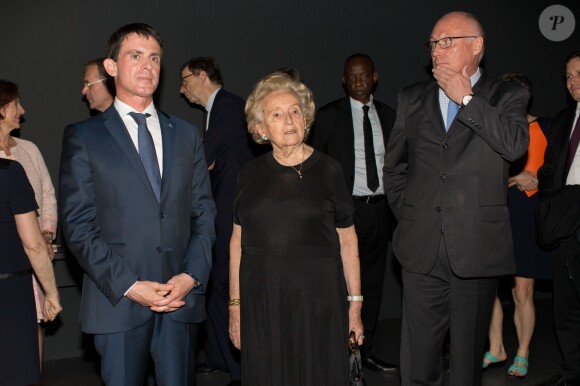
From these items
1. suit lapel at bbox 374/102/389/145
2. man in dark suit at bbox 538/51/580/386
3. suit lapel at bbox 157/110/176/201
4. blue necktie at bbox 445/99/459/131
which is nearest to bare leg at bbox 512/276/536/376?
man in dark suit at bbox 538/51/580/386

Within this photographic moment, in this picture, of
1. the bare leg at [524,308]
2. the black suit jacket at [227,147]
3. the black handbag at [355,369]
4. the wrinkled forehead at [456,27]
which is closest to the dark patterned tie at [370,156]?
the black suit jacket at [227,147]

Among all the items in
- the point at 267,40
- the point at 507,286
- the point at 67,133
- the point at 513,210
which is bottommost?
the point at 507,286

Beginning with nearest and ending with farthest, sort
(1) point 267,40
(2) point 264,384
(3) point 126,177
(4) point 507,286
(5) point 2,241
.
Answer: (3) point 126,177, (2) point 264,384, (5) point 2,241, (1) point 267,40, (4) point 507,286

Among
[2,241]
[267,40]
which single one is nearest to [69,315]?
[2,241]

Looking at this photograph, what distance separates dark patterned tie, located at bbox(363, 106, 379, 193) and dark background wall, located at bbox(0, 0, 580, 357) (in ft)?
3.69

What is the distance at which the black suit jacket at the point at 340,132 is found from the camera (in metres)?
5.14

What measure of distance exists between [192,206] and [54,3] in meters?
3.08

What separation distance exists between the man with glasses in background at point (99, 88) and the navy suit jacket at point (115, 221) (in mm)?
2181

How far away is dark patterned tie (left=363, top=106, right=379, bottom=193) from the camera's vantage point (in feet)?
16.7

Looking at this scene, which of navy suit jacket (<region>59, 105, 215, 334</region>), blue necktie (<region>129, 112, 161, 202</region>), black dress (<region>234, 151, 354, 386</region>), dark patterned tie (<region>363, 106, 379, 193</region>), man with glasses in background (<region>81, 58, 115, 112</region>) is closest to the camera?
navy suit jacket (<region>59, 105, 215, 334</region>)

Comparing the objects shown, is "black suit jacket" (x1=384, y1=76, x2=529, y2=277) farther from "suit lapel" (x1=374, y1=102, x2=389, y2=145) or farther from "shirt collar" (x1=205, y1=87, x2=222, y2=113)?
"shirt collar" (x1=205, y1=87, x2=222, y2=113)

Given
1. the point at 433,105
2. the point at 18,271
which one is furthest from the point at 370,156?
the point at 18,271

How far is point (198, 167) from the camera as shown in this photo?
3.09m

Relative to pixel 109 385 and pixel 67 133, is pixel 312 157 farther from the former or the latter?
pixel 109 385
